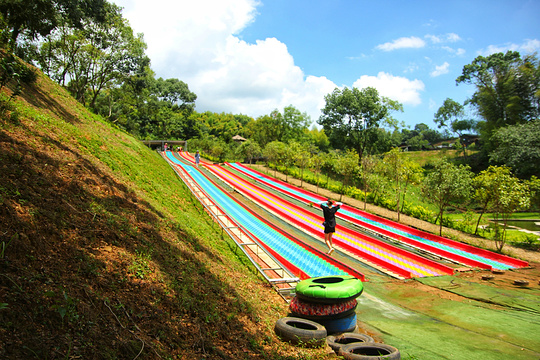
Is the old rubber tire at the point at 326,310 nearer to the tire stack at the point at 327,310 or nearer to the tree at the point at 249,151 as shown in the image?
the tire stack at the point at 327,310

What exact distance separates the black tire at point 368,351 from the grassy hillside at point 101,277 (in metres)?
0.40

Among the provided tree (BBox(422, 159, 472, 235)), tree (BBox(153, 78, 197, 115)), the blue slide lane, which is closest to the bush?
tree (BBox(422, 159, 472, 235))

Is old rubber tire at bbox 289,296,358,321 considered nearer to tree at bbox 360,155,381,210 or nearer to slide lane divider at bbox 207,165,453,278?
slide lane divider at bbox 207,165,453,278

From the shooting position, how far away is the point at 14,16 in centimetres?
955

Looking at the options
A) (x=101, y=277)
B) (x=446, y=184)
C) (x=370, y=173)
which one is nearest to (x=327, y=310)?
(x=101, y=277)

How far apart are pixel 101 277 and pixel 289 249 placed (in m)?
7.85

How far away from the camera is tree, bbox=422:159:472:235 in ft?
48.3

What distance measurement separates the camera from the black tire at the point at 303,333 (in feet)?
14.9

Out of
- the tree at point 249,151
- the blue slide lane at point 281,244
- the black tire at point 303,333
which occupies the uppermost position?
the tree at point 249,151

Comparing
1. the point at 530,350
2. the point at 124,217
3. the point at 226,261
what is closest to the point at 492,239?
the point at 530,350

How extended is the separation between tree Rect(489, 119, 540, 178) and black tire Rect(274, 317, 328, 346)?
30349 millimetres

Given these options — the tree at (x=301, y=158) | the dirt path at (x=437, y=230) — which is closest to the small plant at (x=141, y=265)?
the dirt path at (x=437, y=230)

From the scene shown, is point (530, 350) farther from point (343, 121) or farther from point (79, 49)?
point (343, 121)

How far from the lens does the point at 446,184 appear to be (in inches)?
590
